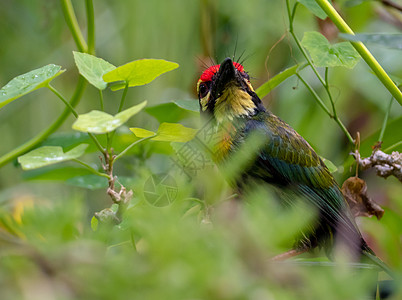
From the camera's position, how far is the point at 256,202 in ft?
0.68

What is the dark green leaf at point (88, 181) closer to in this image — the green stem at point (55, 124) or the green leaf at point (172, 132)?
the green stem at point (55, 124)

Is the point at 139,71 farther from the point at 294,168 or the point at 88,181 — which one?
the point at 294,168

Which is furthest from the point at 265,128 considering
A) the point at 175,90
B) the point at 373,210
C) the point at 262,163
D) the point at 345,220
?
the point at 175,90

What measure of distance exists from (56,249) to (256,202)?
0.08 meters

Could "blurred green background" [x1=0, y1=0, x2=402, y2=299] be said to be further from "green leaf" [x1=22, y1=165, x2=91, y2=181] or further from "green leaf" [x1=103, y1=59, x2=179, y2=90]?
"green leaf" [x1=103, y1=59, x2=179, y2=90]

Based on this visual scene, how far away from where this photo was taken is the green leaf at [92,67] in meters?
0.50

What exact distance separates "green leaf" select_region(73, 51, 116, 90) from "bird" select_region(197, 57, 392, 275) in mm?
526

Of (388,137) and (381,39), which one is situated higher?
(381,39)

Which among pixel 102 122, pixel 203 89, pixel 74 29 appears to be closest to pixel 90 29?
pixel 74 29

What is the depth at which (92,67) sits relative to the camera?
0.52 m

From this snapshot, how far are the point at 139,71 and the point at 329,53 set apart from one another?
35cm

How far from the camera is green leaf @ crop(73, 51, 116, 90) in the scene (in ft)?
1.63

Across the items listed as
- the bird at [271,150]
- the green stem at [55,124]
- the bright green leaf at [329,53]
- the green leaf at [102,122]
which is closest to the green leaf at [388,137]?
the bird at [271,150]

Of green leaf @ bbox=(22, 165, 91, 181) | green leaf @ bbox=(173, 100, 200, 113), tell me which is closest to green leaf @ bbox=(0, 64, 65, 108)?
green leaf @ bbox=(173, 100, 200, 113)
